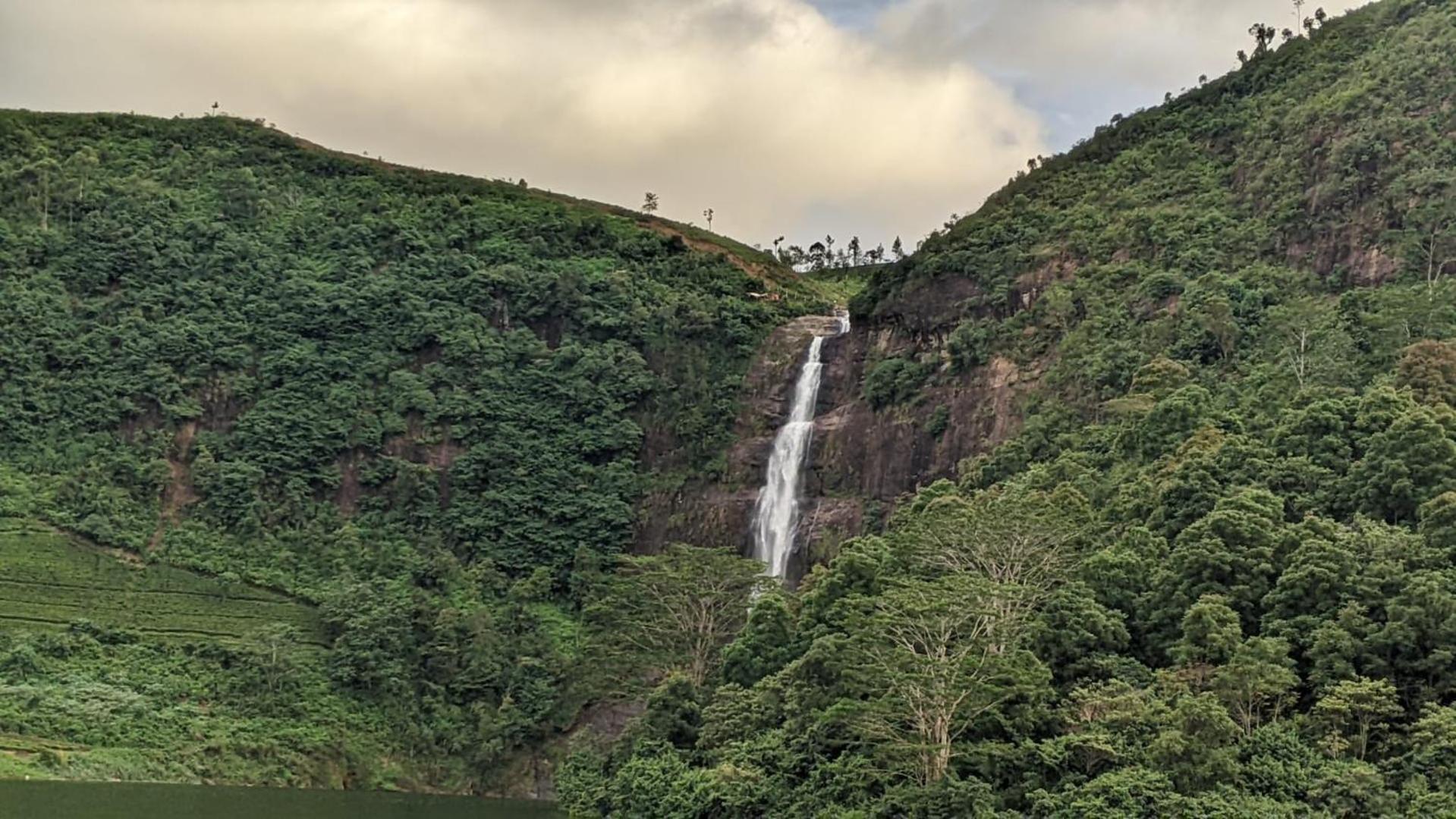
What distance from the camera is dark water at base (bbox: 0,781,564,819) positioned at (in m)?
34.6

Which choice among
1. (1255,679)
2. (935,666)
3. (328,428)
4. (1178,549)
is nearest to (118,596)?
(328,428)

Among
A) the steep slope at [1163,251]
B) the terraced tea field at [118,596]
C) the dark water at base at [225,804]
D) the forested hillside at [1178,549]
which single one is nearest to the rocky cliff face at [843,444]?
the steep slope at [1163,251]

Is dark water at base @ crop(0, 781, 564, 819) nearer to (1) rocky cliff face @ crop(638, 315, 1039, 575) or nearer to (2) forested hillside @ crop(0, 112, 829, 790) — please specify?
(2) forested hillside @ crop(0, 112, 829, 790)

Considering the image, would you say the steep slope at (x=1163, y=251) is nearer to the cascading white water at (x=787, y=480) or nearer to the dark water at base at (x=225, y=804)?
the cascading white water at (x=787, y=480)

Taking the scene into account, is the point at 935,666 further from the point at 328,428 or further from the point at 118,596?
the point at 328,428

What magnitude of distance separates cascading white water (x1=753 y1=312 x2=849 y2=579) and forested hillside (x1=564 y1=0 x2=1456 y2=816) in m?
5.36

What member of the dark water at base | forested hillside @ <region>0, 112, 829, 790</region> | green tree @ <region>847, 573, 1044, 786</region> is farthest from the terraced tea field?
green tree @ <region>847, 573, 1044, 786</region>

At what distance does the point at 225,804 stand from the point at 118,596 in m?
24.9

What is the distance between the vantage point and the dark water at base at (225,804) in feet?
113

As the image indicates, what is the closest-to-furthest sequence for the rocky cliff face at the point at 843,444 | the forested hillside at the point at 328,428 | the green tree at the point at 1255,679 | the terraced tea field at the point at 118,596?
1. the green tree at the point at 1255,679
2. the forested hillside at the point at 328,428
3. the rocky cliff face at the point at 843,444
4. the terraced tea field at the point at 118,596

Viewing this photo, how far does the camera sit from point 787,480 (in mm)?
66562

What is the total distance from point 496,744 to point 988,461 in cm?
2303

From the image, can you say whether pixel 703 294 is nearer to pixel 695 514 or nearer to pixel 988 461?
pixel 695 514

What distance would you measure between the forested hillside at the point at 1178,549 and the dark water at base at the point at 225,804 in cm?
455
